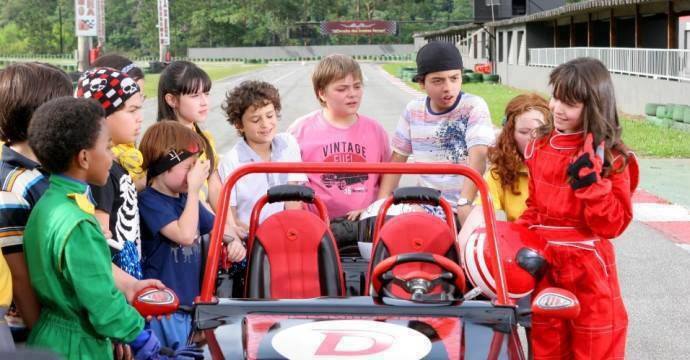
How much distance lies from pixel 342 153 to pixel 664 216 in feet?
20.9

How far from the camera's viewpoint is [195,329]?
355 centimetres

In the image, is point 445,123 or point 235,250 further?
point 445,123

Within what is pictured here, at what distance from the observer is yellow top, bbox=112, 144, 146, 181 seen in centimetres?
439

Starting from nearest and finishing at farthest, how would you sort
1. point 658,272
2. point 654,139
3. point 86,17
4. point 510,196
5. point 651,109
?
point 510,196, point 658,272, point 654,139, point 651,109, point 86,17

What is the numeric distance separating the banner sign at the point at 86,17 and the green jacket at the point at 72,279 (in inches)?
1386

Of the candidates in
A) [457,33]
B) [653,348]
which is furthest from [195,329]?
[457,33]

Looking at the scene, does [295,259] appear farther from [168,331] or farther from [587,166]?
[587,166]

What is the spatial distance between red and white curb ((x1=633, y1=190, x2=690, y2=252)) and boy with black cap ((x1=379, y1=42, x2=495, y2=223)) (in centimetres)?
458

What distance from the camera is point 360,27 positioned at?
141375 millimetres

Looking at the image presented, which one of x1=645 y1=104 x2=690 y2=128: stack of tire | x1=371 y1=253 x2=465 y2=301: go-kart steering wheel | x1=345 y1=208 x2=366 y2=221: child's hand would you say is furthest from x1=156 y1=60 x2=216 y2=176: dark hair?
x1=645 y1=104 x2=690 y2=128: stack of tire

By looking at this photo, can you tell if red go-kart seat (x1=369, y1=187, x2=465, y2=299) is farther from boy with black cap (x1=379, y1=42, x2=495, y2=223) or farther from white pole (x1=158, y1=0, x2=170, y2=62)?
white pole (x1=158, y1=0, x2=170, y2=62)

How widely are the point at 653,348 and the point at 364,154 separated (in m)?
2.14

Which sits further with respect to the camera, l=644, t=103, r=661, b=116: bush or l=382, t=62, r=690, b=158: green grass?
l=644, t=103, r=661, b=116: bush

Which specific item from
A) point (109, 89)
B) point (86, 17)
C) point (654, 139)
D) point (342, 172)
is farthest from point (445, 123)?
point (86, 17)
